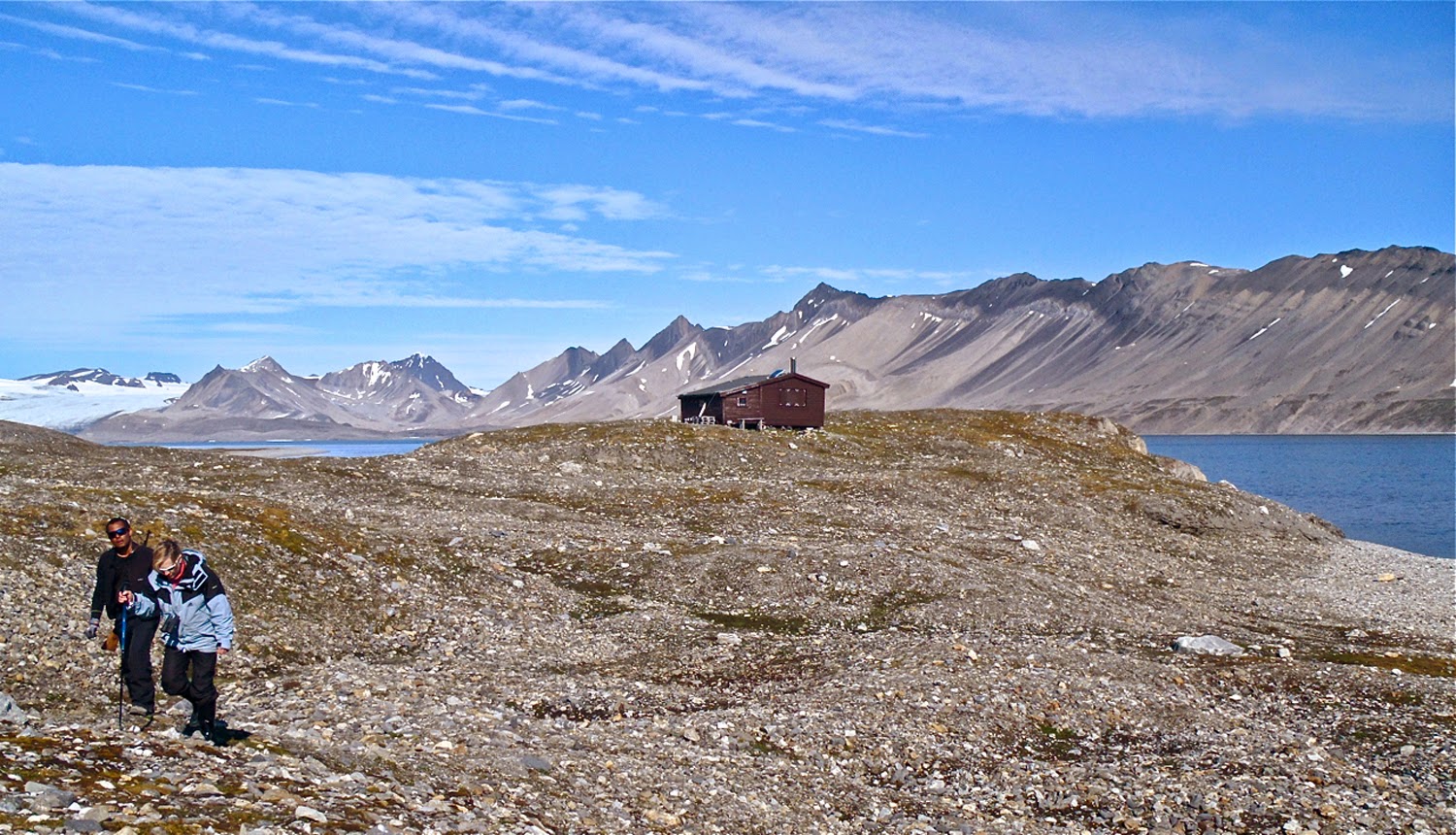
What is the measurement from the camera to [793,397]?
94.0 m

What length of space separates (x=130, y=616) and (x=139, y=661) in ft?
2.43

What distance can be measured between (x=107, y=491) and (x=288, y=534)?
38.9 ft

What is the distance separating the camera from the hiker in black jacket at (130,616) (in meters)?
16.8

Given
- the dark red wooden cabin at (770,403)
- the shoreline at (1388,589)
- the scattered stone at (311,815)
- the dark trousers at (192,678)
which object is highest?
the dark red wooden cabin at (770,403)

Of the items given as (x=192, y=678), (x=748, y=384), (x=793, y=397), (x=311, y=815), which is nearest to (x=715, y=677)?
(x=192, y=678)

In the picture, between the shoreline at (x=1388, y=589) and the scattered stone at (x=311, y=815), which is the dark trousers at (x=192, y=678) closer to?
the scattered stone at (x=311, y=815)

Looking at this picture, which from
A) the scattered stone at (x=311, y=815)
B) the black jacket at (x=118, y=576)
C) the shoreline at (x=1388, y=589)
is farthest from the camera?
the shoreline at (x=1388, y=589)

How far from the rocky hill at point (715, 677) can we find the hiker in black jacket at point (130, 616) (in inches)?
36.8

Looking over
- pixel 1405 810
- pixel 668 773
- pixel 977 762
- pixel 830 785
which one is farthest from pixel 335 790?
pixel 1405 810

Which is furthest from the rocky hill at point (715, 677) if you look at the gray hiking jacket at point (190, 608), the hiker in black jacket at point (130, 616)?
the gray hiking jacket at point (190, 608)

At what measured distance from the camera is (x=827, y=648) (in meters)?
28.5

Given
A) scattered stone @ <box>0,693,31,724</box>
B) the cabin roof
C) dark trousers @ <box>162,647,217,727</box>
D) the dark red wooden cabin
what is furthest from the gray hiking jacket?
the dark red wooden cabin

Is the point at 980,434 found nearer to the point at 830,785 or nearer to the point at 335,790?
the point at 830,785

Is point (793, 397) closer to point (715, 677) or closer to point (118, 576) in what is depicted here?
point (715, 677)
